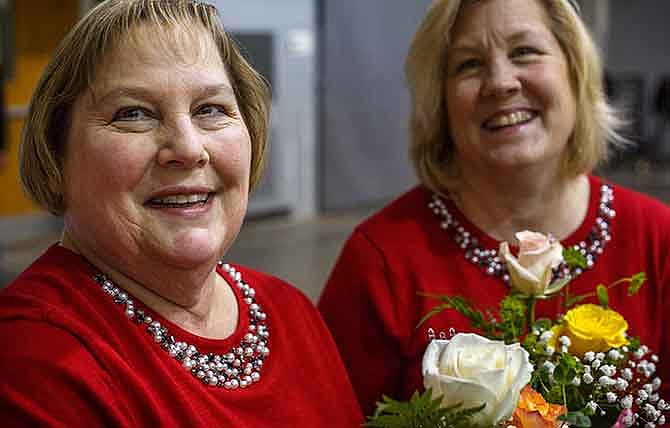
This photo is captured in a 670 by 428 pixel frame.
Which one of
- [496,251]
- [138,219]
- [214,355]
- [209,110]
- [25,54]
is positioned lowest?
[25,54]

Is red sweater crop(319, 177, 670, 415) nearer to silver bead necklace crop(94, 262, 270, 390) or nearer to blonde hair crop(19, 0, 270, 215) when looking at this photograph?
silver bead necklace crop(94, 262, 270, 390)

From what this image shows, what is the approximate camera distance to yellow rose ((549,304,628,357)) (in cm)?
145

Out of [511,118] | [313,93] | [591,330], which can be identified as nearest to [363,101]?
[313,93]

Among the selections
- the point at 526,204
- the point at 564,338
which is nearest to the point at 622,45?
the point at 526,204

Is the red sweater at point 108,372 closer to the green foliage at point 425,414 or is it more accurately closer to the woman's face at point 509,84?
the green foliage at point 425,414

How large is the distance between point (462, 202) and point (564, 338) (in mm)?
836

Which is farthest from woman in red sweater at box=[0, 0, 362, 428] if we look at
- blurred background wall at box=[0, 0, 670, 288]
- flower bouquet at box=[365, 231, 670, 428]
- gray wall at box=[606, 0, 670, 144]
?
gray wall at box=[606, 0, 670, 144]

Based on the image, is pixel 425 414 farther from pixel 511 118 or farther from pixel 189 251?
pixel 511 118

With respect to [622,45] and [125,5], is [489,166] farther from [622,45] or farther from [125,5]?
[622,45]

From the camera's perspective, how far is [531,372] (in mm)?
1296

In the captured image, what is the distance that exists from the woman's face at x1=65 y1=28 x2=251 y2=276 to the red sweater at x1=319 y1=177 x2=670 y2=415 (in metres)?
0.71

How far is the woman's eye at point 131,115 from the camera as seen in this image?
1369mm

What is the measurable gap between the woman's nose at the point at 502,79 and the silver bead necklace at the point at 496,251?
0.89ft

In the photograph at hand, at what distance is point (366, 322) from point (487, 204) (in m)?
0.37
